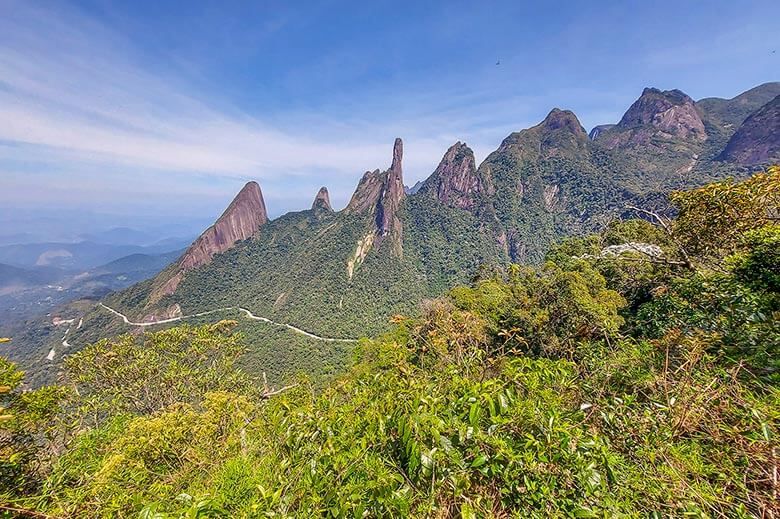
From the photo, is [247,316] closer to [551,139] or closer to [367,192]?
[367,192]

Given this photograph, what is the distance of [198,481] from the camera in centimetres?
271

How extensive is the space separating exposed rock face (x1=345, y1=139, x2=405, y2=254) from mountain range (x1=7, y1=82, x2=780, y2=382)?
1.39ft

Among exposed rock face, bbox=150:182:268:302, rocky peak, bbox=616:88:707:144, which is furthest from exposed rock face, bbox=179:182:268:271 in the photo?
rocky peak, bbox=616:88:707:144

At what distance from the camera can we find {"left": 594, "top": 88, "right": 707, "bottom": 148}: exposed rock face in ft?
359

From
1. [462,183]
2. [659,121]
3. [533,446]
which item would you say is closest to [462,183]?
[462,183]

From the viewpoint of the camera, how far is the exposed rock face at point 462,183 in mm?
105062

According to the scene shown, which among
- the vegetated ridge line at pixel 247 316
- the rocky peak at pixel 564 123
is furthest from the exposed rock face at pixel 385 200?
the rocky peak at pixel 564 123

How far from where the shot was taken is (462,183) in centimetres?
10600

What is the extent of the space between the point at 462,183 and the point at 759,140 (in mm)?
71833

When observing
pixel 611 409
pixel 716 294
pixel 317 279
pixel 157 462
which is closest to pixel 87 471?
pixel 157 462

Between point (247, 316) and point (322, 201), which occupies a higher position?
point (322, 201)

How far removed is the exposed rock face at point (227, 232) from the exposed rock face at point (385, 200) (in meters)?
32.6

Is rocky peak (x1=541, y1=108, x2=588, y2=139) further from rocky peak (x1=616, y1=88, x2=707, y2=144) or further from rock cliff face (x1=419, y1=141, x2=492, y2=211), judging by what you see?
rock cliff face (x1=419, y1=141, x2=492, y2=211)

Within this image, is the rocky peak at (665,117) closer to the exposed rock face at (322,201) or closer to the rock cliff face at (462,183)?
the rock cliff face at (462,183)
